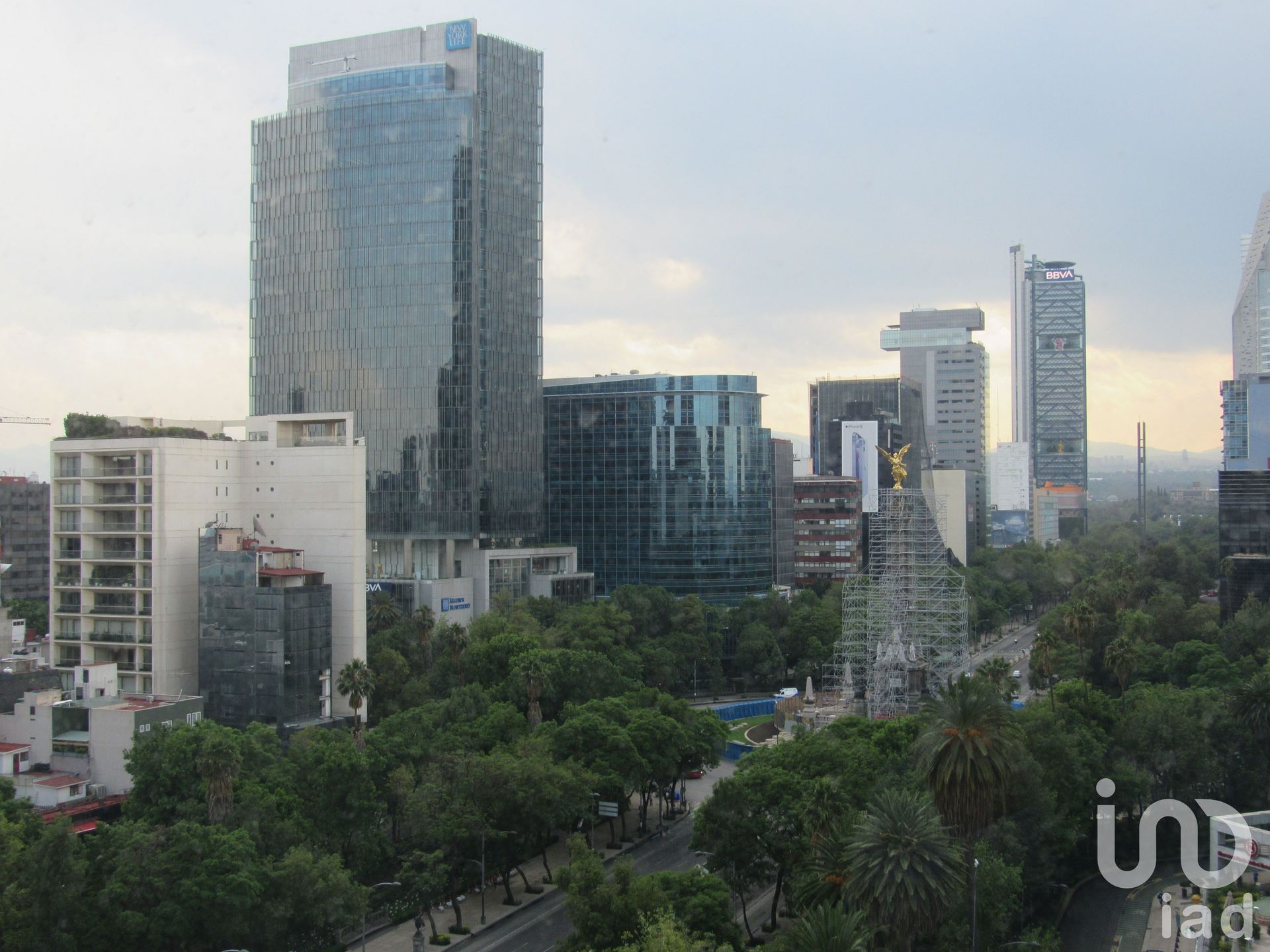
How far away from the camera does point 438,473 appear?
100 m

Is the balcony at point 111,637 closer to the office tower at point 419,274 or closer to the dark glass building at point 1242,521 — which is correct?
the office tower at point 419,274

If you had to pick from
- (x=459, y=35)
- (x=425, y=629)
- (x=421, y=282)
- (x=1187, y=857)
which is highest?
(x=459, y=35)

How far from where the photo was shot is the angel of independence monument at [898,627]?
8388 cm

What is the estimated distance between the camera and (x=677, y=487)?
385 feet

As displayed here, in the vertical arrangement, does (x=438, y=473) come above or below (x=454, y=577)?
above

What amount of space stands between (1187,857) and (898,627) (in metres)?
32.2

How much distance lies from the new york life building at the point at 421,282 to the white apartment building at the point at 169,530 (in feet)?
89.4

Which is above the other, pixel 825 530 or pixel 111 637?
pixel 825 530

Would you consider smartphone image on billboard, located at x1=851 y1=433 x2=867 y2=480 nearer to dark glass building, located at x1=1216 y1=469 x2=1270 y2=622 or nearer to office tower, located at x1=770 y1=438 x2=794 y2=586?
office tower, located at x1=770 y1=438 x2=794 y2=586

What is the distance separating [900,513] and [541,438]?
118ft

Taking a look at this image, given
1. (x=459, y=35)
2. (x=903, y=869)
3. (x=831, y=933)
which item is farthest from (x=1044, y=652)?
(x=459, y=35)

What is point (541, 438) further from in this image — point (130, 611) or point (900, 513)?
point (130, 611)

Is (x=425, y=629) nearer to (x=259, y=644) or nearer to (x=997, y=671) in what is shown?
(x=259, y=644)

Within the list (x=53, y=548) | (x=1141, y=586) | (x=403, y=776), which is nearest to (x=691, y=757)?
(x=403, y=776)
